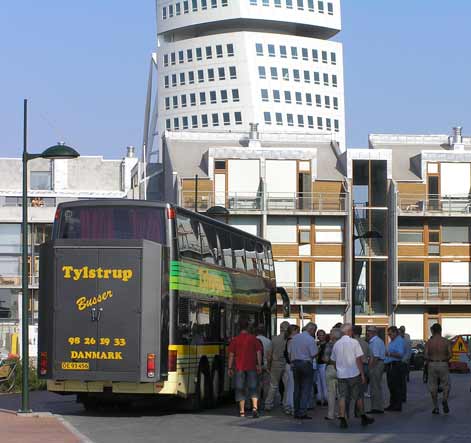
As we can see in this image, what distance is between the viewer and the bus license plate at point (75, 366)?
21.8 m

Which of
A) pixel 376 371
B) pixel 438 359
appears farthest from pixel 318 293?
pixel 438 359

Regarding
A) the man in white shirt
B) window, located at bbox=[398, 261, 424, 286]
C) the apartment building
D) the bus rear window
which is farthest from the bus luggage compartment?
the apartment building

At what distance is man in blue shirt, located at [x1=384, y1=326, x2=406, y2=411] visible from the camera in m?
24.5

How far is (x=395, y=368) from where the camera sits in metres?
25.0

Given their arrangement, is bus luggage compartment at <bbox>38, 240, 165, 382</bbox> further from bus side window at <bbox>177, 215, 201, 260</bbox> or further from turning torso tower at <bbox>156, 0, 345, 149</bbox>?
turning torso tower at <bbox>156, 0, 345, 149</bbox>

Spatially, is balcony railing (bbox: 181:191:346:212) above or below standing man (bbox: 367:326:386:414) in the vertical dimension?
above

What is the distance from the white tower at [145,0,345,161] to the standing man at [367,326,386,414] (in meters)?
116

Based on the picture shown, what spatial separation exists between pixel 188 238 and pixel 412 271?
161 feet

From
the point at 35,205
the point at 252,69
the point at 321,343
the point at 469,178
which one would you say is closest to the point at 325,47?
the point at 252,69

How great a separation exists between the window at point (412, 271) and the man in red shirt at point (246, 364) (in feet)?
162

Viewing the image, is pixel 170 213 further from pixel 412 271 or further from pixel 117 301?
pixel 412 271

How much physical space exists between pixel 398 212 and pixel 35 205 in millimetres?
32156

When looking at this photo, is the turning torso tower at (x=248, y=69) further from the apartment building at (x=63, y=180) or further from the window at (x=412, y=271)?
the window at (x=412, y=271)

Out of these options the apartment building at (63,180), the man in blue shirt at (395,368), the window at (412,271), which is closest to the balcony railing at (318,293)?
the window at (412,271)
